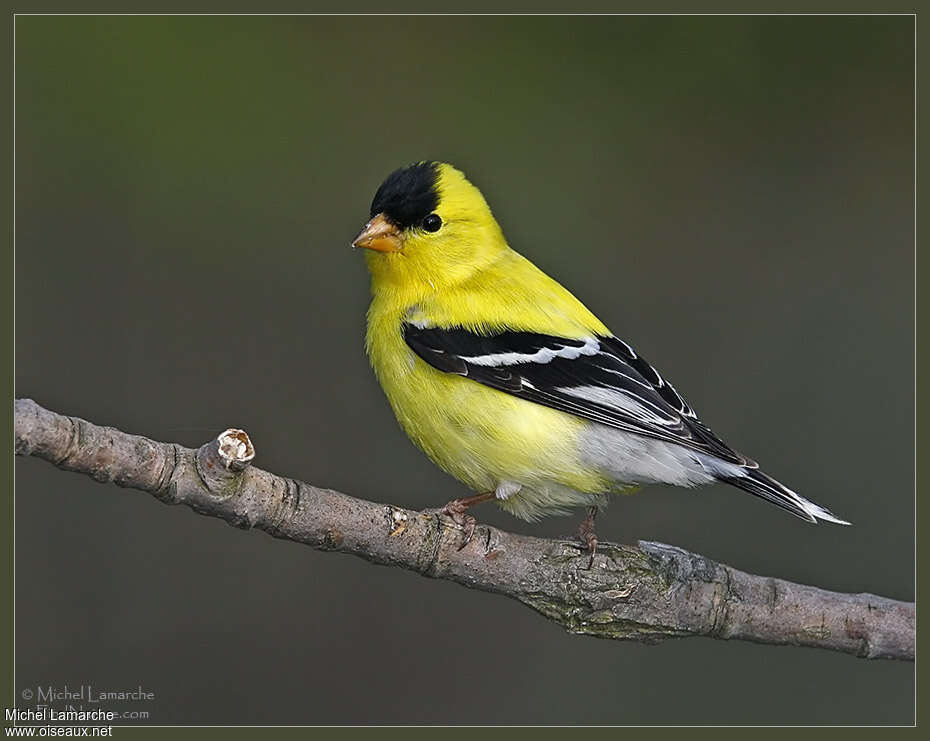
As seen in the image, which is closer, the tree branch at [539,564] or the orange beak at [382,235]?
the tree branch at [539,564]

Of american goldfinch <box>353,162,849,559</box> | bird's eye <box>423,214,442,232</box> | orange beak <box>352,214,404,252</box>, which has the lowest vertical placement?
american goldfinch <box>353,162,849,559</box>

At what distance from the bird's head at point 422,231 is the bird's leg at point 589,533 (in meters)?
0.87

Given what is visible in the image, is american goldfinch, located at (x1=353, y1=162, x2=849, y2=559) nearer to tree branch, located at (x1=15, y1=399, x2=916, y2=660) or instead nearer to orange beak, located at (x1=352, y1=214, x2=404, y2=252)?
orange beak, located at (x1=352, y1=214, x2=404, y2=252)

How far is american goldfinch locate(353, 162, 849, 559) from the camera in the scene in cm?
309

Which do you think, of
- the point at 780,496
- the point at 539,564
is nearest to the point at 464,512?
the point at 539,564

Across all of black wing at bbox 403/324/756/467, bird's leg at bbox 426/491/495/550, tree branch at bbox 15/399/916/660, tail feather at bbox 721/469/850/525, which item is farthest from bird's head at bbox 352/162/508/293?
tail feather at bbox 721/469/850/525

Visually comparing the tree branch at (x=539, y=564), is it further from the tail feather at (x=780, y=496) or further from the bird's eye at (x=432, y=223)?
the bird's eye at (x=432, y=223)

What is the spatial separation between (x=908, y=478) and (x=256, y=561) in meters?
2.75

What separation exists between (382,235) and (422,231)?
14cm

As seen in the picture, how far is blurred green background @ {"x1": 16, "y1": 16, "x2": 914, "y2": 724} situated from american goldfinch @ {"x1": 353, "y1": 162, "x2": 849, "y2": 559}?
30cm

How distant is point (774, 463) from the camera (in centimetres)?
455

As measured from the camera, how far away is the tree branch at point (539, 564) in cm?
Answer: 236

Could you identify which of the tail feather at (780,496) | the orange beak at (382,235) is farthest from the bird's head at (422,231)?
the tail feather at (780,496)

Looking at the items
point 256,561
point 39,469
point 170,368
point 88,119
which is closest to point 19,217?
point 88,119
